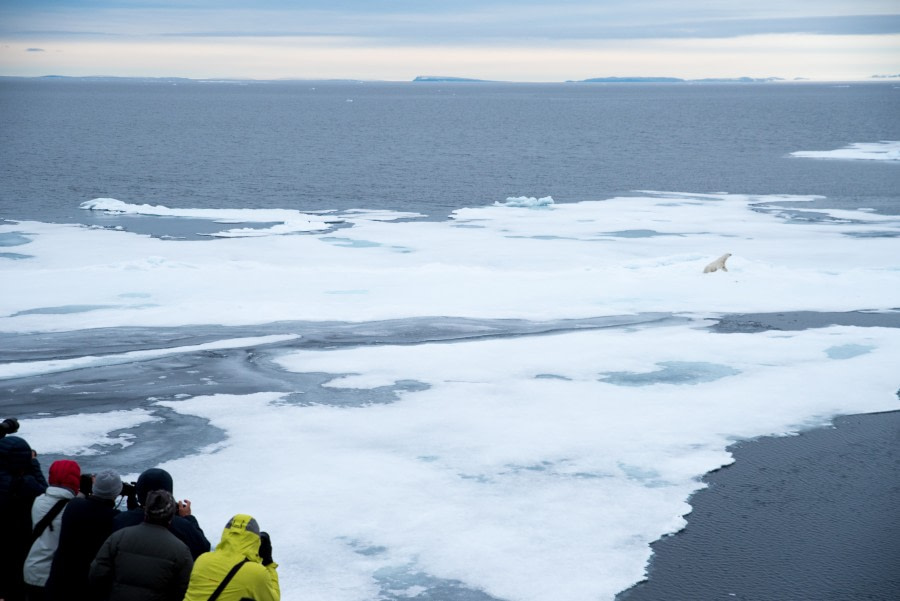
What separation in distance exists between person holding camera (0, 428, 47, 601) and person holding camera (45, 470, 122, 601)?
2.36 ft

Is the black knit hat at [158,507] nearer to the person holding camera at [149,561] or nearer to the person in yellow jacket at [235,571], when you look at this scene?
the person holding camera at [149,561]

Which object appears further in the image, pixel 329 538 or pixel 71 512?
pixel 329 538

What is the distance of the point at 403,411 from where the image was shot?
14.5 m

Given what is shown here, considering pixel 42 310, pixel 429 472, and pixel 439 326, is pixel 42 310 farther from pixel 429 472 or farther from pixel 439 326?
pixel 429 472

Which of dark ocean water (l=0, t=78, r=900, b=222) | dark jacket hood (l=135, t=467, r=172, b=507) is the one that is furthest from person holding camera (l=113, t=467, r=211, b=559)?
dark ocean water (l=0, t=78, r=900, b=222)

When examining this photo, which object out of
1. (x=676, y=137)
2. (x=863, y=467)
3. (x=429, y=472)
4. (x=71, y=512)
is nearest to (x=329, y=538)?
(x=429, y=472)

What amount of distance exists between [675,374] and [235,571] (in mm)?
12284

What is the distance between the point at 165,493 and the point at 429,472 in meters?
6.55

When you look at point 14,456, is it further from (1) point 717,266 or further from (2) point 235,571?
(1) point 717,266

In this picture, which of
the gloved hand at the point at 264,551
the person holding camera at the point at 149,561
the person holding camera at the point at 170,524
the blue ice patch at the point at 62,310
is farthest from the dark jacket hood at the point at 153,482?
the blue ice patch at the point at 62,310

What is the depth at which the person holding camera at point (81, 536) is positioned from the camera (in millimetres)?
6199

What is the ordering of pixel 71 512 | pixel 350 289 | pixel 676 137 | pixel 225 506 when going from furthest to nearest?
pixel 676 137 < pixel 350 289 < pixel 225 506 < pixel 71 512

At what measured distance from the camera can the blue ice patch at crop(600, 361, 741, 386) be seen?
53.2ft

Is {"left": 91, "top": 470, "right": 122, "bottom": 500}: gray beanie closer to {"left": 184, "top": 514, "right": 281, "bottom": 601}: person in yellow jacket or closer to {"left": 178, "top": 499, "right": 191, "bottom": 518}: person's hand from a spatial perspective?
{"left": 178, "top": 499, "right": 191, "bottom": 518}: person's hand
